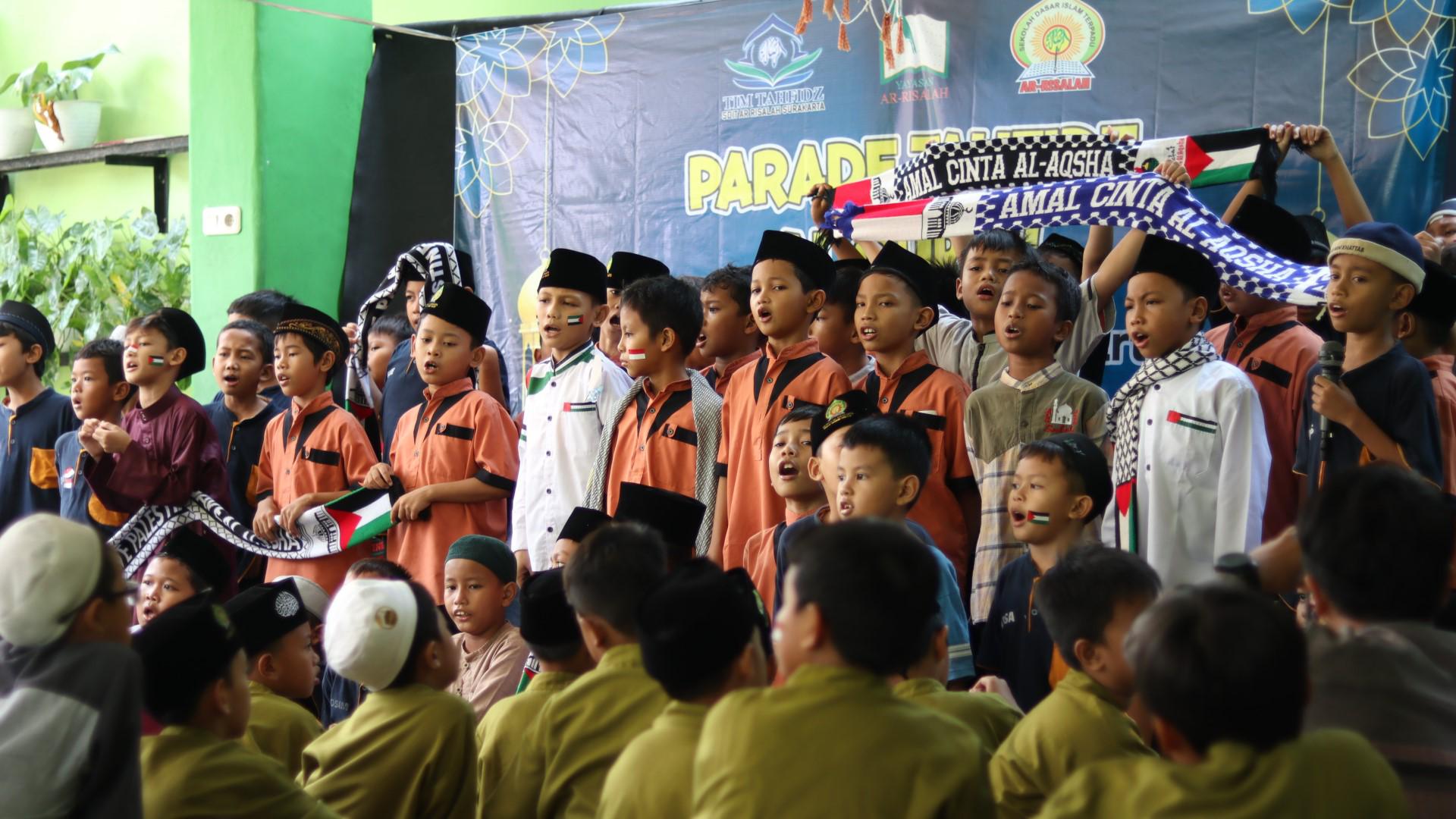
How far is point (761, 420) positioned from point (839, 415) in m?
0.53

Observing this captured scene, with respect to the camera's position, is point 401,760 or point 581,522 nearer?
point 401,760

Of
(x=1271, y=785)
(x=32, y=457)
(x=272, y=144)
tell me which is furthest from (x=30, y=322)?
(x=1271, y=785)

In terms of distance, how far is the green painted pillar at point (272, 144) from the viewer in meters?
6.70

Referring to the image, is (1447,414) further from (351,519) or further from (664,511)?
(351,519)

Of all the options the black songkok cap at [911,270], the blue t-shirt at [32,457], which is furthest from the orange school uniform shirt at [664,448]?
the blue t-shirt at [32,457]

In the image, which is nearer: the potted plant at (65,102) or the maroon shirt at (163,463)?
the maroon shirt at (163,463)

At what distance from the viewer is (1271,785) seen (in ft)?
5.21

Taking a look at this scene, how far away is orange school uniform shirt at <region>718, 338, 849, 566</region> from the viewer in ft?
13.3

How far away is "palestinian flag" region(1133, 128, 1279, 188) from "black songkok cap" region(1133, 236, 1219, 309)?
0.67 meters

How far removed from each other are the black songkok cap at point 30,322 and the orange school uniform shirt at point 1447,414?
16.2ft

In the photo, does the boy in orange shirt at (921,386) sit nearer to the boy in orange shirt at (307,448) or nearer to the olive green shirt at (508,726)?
the olive green shirt at (508,726)

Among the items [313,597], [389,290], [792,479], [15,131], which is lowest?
[313,597]

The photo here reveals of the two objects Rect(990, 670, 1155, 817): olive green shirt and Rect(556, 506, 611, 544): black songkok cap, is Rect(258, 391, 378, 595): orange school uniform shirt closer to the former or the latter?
Rect(556, 506, 611, 544): black songkok cap

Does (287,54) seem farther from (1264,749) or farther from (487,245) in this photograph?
(1264,749)
